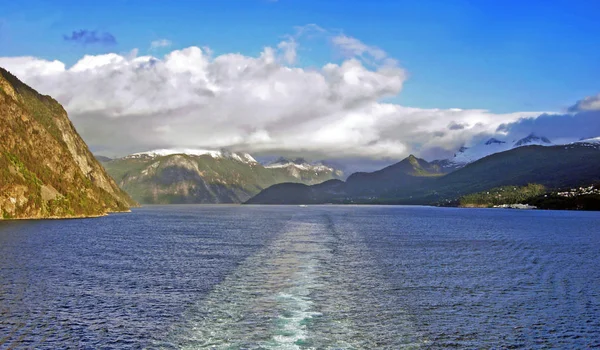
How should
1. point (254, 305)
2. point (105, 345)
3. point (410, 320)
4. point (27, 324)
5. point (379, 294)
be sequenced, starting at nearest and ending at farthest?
1. point (105, 345)
2. point (27, 324)
3. point (410, 320)
4. point (254, 305)
5. point (379, 294)

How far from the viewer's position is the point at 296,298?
67438mm

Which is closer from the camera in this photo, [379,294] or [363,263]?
[379,294]

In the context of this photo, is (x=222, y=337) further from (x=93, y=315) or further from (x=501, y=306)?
(x=501, y=306)

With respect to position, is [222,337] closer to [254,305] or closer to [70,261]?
[254,305]

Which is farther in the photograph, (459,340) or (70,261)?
(70,261)

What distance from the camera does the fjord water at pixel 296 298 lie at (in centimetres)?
5016

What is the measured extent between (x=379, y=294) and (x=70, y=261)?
66229 mm

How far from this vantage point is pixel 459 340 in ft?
164

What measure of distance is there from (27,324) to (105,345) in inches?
492

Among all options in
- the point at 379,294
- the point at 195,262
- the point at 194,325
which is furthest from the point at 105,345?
the point at 195,262

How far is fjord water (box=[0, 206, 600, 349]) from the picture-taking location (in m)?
50.2

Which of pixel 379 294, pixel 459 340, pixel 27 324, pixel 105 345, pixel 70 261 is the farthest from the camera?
pixel 70 261

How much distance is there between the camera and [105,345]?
154 ft

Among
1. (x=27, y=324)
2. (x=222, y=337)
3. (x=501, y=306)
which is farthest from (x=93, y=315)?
(x=501, y=306)
